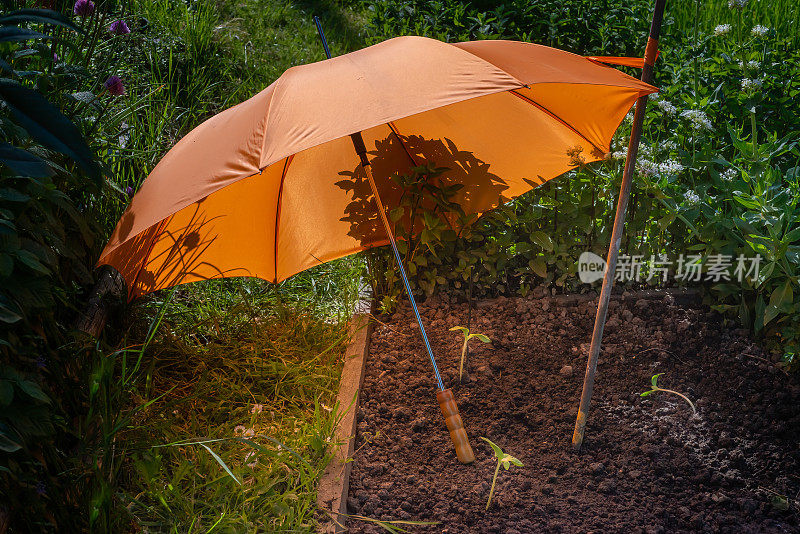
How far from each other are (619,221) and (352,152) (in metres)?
1.25

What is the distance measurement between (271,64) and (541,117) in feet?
10.1

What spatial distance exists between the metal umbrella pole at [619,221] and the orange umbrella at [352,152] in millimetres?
76

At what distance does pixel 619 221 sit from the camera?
2.52 metres

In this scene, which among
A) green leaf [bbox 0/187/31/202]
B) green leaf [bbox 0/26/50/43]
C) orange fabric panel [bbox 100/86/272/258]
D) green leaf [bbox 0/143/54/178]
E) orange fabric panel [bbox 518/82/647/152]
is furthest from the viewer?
orange fabric panel [bbox 518/82/647/152]

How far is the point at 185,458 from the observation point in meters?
2.63

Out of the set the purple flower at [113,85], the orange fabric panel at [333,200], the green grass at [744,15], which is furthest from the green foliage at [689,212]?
the purple flower at [113,85]

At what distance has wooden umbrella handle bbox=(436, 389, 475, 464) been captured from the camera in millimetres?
2646

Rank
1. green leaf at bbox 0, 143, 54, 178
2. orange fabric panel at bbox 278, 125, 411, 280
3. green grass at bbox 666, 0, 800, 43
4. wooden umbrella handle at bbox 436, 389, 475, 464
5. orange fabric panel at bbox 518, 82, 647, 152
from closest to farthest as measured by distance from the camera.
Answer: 1. green leaf at bbox 0, 143, 54, 178
2. wooden umbrella handle at bbox 436, 389, 475, 464
3. orange fabric panel at bbox 518, 82, 647, 152
4. orange fabric panel at bbox 278, 125, 411, 280
5. green grass at bbox 666, 0, 800, 43

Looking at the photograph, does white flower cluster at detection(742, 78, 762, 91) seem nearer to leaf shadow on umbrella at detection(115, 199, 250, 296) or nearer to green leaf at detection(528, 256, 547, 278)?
green leaf at detection(528, 256, 547, 278)

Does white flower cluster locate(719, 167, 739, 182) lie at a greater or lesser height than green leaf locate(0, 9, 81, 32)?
lesser

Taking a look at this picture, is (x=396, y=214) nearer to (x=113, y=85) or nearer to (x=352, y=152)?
(x=352, y=152)

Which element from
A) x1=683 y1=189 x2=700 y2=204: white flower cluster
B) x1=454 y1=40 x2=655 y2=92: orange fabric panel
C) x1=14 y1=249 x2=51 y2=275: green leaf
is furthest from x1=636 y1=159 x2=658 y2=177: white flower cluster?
x1=14 y1=249 x2=51 y2=275: green leaf

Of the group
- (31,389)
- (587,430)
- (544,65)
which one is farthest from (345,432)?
(544,65)

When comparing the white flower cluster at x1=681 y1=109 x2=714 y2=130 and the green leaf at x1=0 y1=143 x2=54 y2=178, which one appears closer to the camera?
the green leaf at x1=0 y1=143 x2=54 y2=178
